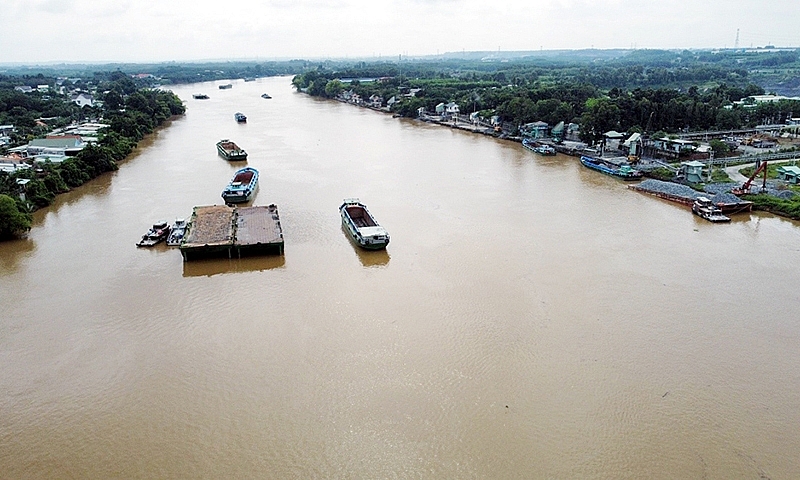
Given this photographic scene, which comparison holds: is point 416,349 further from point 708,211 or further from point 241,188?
point 708,211

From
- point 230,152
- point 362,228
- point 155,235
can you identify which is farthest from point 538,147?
point 155,235

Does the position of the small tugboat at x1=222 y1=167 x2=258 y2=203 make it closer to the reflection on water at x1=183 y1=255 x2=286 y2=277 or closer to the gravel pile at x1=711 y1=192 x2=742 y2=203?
the reflection on water at x1=183 y1=255 x2=286 y2=277

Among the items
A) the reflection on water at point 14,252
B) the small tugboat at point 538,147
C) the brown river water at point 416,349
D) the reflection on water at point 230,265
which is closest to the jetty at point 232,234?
the reflection on water at point 230,265

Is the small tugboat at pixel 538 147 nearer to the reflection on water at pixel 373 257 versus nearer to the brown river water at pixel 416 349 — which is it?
the brown river water at pixel 416 349

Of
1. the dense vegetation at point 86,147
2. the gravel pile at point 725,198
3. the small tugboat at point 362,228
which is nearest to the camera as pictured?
the small tugboat at point 362,228

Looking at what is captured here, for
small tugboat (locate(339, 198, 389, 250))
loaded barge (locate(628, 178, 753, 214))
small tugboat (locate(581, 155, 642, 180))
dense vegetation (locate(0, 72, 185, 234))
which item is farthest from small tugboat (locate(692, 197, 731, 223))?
dense vegetation (locate(0, 72, 185, 234))
